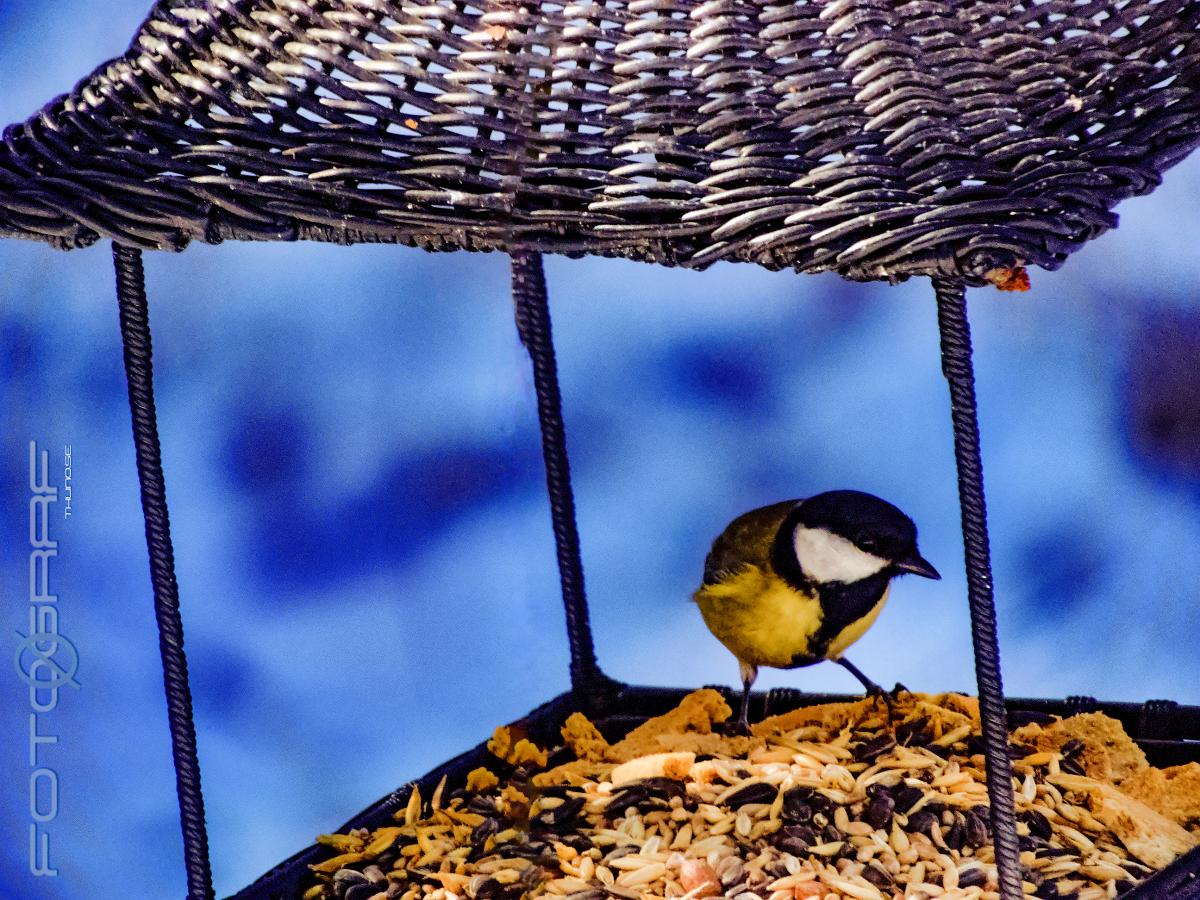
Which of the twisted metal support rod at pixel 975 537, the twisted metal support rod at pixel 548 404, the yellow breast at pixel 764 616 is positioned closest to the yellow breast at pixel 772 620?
the yellow breast at pixel 764 616

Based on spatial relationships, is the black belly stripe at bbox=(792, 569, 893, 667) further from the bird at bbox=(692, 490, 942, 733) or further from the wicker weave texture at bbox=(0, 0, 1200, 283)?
the wicker weave texture at bbox=(0, 0, 1200, 283)

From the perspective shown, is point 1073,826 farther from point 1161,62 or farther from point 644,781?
point 1161,62

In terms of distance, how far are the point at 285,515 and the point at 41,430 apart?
0.28 metres

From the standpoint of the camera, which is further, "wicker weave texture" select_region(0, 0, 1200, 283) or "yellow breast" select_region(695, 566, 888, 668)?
"yellow breast" select_region(695, 566, 888, 668)

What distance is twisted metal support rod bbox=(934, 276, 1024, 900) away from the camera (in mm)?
815

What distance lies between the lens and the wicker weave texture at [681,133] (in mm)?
773

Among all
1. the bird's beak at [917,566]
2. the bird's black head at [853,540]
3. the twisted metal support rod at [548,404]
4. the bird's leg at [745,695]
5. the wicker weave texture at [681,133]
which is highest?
the wicker weave texture at [681,133]

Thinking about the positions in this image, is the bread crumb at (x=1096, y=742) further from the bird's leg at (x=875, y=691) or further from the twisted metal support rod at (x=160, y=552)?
the twisted metal support rod at (x=160, y=552)

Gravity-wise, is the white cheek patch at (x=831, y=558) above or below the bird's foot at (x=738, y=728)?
above

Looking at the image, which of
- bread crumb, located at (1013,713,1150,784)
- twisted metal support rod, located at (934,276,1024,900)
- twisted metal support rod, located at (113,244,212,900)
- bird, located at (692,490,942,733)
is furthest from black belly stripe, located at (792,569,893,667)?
twisted metal support rod, located at (113,244,212,900)

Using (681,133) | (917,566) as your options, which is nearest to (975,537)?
(681,133)

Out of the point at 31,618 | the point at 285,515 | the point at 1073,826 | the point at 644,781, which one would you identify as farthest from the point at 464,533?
the point at 1073,826

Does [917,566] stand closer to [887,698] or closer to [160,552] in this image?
[887,698]

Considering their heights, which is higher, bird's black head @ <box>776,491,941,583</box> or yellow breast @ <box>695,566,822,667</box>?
bird's black head @ <box>776,491,941,583</box>
